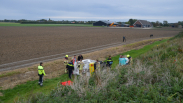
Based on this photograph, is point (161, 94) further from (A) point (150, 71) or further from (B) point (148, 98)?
(A) point (150, 71)

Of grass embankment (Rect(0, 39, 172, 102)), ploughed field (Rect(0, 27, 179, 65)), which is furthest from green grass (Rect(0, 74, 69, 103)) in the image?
ploughed field (Rect(0, 27, 179, 65))

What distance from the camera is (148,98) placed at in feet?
17.9

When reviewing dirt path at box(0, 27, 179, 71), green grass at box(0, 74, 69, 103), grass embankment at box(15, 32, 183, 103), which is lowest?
green grass at box(0, 74, 69, 103)

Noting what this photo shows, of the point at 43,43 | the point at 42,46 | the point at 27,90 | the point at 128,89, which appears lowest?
the point at 27,90

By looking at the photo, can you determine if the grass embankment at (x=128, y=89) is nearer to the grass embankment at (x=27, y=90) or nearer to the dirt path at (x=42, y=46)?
the grass embankment at (x=27, y=90)

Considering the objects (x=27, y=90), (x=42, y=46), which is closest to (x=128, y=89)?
(x=27, y=90)

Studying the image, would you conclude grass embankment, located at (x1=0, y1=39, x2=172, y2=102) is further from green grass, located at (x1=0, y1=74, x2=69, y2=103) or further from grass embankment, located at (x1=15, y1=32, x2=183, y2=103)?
grass embankment, located at (x1=15, y1=32, x2=183, y2=103)

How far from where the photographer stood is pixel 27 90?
29.7ft

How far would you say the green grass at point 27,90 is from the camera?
807 cm

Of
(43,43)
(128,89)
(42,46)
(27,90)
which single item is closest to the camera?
(128,89)

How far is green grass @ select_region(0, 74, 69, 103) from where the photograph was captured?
8.07 meters

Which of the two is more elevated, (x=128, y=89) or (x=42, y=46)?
(x=128, y=89)

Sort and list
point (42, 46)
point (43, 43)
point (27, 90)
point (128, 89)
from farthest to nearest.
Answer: point (43, 43) < point (42, 46) < point (27, 90) < point (128, 89)

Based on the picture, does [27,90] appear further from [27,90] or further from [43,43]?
[43,43]
